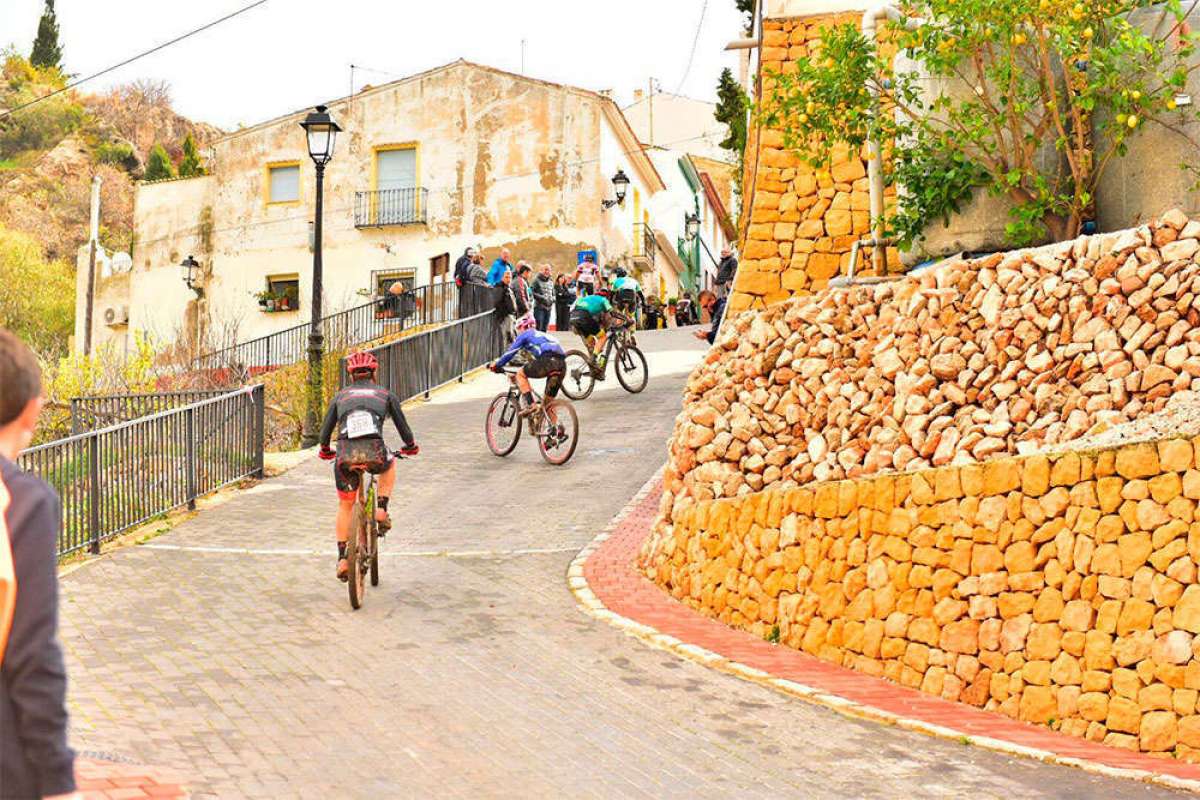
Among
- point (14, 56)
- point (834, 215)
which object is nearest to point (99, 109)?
point (14, 56)

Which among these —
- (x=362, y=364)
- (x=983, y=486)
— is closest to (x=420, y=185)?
(x=362, y=364)

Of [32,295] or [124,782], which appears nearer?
[124,782]

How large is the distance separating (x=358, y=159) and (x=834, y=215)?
24866mm

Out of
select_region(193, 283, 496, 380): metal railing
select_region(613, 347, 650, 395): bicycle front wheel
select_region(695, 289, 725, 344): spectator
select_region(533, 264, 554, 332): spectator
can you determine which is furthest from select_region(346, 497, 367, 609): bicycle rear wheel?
select_region(533, 264, 554, 332): spectator

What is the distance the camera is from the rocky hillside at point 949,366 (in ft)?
27.5

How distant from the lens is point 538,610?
1016 centimetres

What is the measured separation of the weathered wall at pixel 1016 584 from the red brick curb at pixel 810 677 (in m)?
0.14

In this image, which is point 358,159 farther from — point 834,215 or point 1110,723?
point 1110,723

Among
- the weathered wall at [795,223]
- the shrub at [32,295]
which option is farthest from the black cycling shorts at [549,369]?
the shrub at [32,295]

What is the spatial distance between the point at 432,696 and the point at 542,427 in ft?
26.7

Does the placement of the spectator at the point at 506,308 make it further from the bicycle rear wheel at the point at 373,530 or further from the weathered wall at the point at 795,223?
the bicycle rear wheel at the point at 373,530

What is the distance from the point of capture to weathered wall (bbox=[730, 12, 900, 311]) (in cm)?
1528

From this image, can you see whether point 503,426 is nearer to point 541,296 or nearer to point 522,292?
point 522,292

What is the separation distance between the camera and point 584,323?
18.9 m
